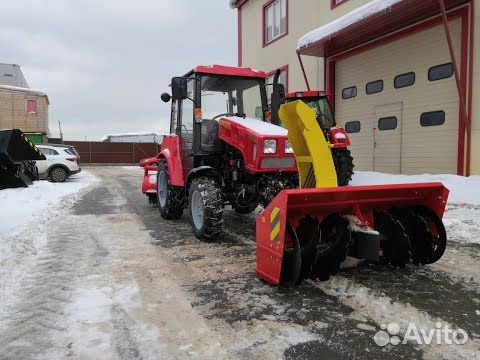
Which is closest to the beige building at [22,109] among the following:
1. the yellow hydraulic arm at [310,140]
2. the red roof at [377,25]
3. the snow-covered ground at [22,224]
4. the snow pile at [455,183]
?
the snow-covered ground at [22,224]

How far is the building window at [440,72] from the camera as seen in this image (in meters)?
9.48

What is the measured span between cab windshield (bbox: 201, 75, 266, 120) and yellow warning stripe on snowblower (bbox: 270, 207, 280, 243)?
115 inches

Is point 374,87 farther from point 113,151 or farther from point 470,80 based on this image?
point 113,151

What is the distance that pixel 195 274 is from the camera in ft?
13.4

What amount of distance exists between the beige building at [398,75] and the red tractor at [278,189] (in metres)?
5.00

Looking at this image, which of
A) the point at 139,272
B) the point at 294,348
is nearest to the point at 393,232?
the point at 294,348

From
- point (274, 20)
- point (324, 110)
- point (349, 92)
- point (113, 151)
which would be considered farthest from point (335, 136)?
point (113, 151)

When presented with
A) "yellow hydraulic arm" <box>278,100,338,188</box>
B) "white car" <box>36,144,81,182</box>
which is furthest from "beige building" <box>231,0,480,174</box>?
"white car" <box>36,144,81,182</box>

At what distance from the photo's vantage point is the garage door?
960 cm

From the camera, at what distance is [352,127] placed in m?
12.8

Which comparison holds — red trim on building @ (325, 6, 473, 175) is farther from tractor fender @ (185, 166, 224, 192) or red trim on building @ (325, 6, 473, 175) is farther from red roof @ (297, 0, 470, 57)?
tractor fender @ (185, 166, 224, 192)

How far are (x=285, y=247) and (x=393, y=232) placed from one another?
46.0 inches

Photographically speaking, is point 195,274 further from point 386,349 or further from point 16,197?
point 16,197

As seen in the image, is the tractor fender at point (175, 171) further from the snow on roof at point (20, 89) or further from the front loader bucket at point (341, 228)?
the snow on roof at point (20, 89)
